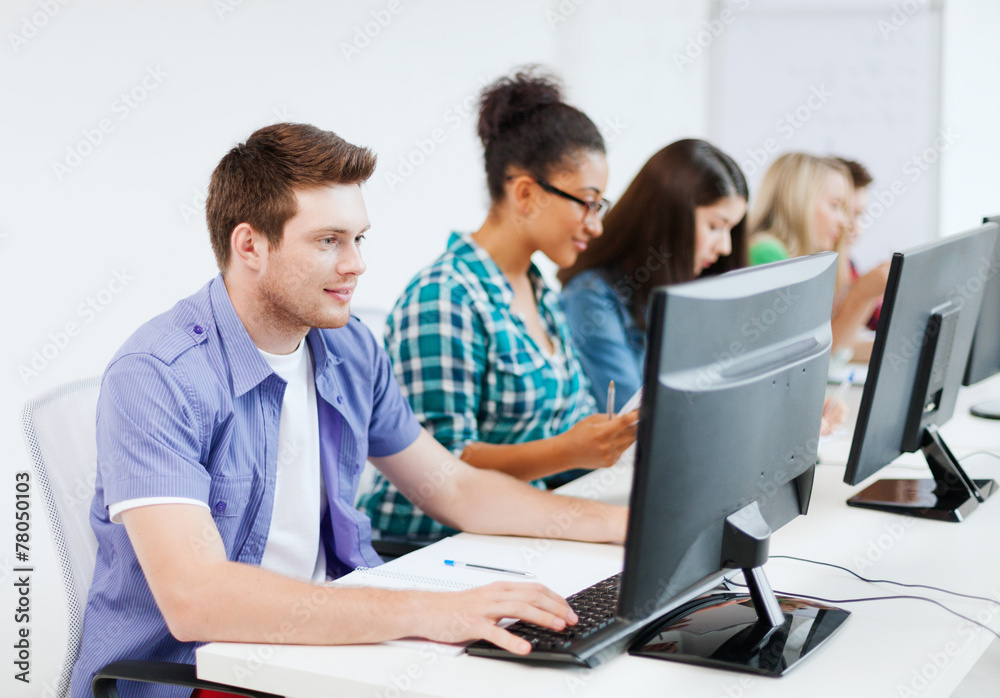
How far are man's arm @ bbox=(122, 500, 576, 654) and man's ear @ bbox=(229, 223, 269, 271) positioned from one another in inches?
15.4

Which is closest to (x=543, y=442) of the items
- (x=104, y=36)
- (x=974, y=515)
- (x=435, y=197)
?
(x=974, y=515)

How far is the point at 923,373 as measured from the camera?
4.95ft

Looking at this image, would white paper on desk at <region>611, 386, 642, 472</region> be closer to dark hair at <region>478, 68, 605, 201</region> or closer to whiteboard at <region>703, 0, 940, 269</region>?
dark hair at <region>478, 68, 605, 201</region>

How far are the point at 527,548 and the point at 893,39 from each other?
383cm

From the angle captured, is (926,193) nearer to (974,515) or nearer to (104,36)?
(974,515)

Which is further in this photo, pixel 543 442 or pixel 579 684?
pixel 543 442

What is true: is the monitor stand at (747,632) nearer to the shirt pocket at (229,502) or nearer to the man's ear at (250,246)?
the shirt pocket at (229,502)

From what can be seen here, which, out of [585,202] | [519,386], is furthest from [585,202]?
[519,386]

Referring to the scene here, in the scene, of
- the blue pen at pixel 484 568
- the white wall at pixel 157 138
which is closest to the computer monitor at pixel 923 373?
the blue pen at pixel 484 568

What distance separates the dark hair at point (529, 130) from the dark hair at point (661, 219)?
31cm

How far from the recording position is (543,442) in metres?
1.73

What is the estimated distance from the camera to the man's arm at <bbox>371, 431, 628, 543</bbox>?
1446 mm

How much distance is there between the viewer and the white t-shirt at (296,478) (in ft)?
4.55

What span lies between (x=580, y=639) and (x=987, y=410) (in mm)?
1592
